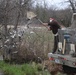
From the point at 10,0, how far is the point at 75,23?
15.7 feet

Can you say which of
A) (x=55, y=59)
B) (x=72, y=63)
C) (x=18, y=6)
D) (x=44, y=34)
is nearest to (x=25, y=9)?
(x=18, y=6)

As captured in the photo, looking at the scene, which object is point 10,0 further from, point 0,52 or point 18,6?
point 0,52

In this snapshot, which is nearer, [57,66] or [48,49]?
[57,66]

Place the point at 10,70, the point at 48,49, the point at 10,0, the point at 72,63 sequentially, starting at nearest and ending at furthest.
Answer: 1. the point at 72,63
2. the point at 10,70
3. the point at 48,49
4. the point at 10,0

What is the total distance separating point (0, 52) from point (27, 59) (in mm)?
1886

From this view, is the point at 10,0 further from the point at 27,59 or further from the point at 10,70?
the point at 10,70

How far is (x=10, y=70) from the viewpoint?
35.9ft

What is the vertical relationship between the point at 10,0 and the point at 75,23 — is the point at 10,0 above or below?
above

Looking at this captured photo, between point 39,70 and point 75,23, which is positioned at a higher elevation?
point 75,23

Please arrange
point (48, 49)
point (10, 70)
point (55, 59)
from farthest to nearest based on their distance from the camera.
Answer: point (48, 49) < point (10, 70) < point (55, 59)

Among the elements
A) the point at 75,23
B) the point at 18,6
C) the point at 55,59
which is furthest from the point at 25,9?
the point at 55,59

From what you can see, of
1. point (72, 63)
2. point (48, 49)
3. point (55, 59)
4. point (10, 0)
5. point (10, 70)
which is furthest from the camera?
point (10, 0)

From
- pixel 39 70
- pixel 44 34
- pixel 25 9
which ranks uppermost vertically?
pixel 25 9

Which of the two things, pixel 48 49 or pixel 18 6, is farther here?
pixel 18 6
